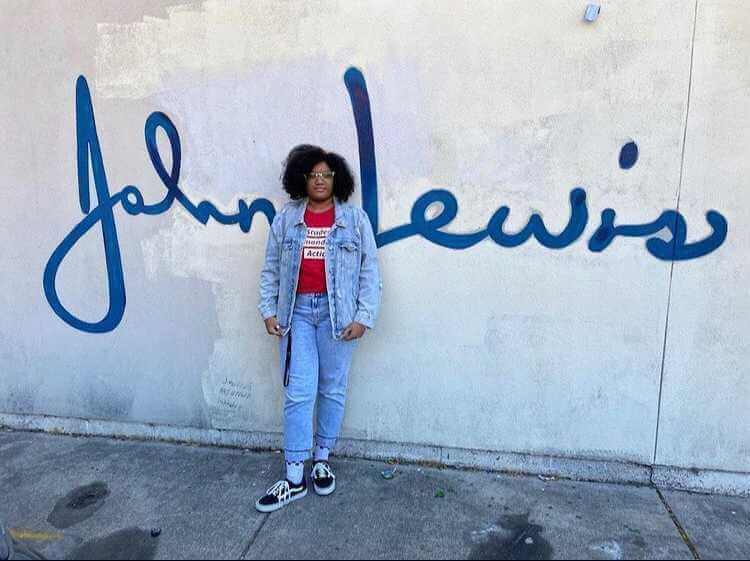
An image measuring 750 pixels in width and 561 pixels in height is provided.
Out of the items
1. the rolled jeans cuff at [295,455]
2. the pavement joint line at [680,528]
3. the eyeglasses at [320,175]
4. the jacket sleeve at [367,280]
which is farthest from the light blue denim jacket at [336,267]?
the pavement joint line at [680,528]

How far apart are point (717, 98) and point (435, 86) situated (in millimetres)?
1414

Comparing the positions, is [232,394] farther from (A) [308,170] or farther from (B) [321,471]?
(A) [308,170]

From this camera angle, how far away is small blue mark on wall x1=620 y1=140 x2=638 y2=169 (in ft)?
9.62

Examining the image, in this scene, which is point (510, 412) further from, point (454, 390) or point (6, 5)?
point (6, 5)

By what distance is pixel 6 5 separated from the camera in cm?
339

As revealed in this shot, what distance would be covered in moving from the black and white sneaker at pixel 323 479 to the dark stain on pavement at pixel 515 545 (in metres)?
0.83

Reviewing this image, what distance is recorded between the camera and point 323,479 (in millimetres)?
3027

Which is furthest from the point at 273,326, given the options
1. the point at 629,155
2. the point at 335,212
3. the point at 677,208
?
the point at 677,208

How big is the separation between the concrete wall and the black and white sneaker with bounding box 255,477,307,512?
0.56m

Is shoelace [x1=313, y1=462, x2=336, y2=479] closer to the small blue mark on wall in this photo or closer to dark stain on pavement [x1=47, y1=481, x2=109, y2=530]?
dark stain on pavement [x1=47, y1=481, x2=109, y2=530]

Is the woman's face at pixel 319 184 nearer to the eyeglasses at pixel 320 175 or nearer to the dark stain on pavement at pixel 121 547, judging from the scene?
the eyeglasses at pixel 320 175

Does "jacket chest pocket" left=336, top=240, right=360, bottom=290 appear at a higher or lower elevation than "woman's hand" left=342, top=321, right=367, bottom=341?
higher

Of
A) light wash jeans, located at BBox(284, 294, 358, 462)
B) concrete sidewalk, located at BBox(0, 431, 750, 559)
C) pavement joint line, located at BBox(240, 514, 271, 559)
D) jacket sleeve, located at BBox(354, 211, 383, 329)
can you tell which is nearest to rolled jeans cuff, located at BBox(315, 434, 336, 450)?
light wash jeans, located at BBox(284, 294, 358, 462)

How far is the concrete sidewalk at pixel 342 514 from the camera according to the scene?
8.47 ft
